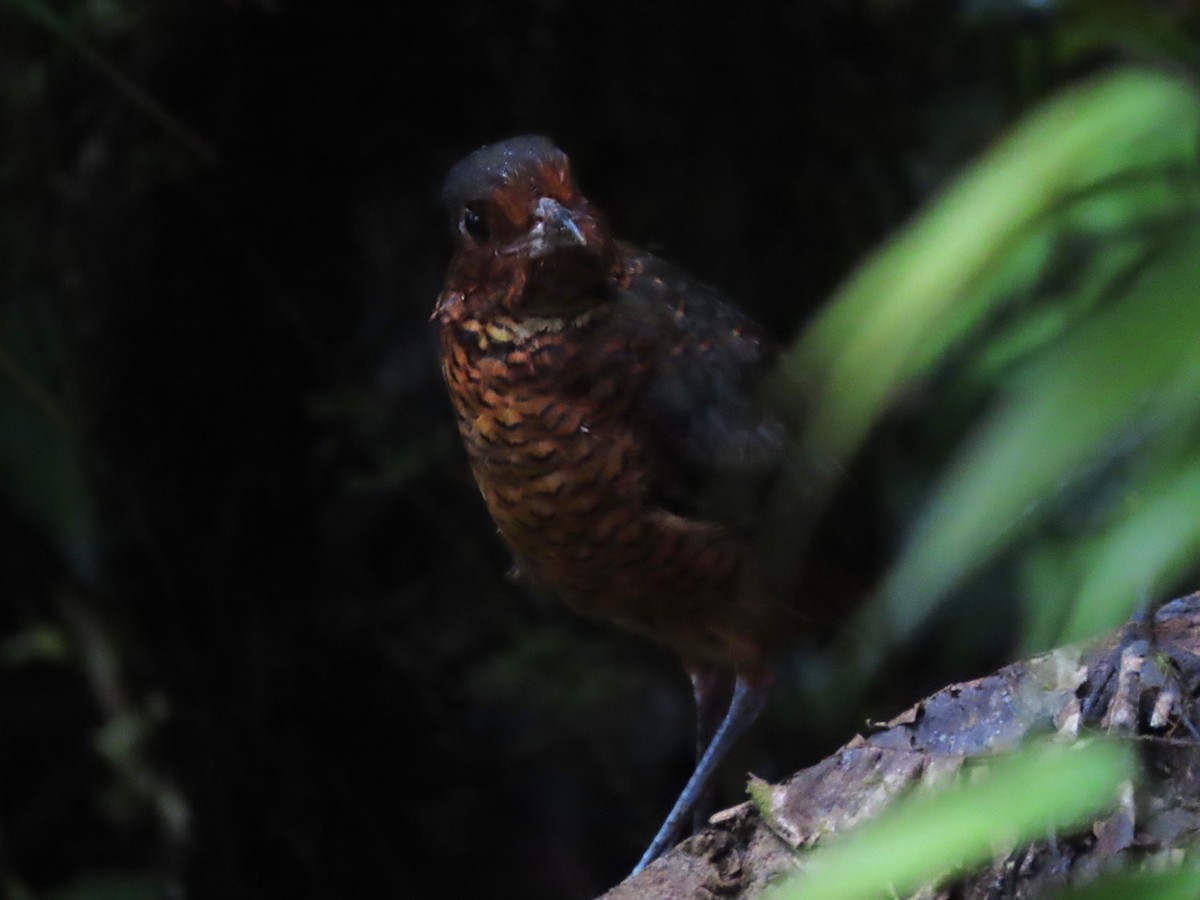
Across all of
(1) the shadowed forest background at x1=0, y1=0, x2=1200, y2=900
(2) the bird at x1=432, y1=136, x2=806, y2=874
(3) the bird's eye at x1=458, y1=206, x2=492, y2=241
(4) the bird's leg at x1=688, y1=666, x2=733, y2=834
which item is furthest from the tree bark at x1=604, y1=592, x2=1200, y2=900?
(1) the shadowed forest background at x1=0, y1=0, x2=1200, y2=900

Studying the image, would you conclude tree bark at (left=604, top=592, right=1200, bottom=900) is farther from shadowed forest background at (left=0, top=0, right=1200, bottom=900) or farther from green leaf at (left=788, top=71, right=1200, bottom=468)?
shadowed forest background at (left=0, top=0, right=1200, bottom=900)

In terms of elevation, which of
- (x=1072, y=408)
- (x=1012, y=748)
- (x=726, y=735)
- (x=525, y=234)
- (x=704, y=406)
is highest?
(x=525, y=234)

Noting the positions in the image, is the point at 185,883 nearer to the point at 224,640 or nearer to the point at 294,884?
the point at 294,884

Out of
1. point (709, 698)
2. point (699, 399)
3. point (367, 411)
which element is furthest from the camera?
point (367, 411)

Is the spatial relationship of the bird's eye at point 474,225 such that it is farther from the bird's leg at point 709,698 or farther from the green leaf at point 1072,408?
the green leaf at point 1072,408

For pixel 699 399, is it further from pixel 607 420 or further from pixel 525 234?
pixel 525 234

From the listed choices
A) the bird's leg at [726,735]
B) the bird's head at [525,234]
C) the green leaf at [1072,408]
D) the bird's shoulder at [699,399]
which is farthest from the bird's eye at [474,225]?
the green leaf at [1072,408]

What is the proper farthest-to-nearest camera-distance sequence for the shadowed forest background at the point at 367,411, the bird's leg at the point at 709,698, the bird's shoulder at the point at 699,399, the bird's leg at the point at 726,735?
1. the shadowed forest background at the point at 367,411
2. the bird's leg at the point at 709,698
3. the bird's leg at the point at 726,735
4. the bird's shoulder at the point at 699,399

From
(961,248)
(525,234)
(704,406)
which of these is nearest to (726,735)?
(704,406)
